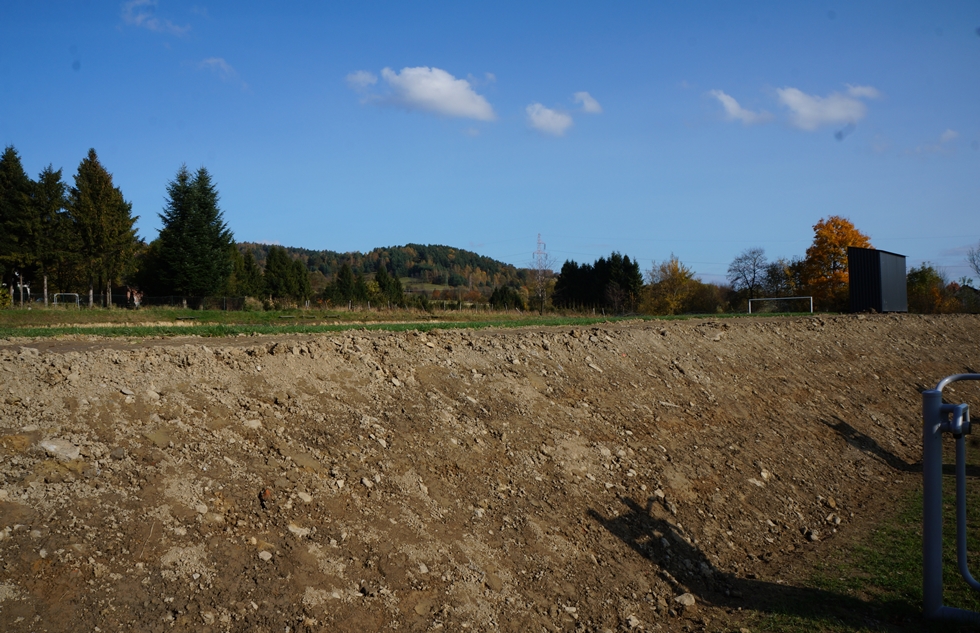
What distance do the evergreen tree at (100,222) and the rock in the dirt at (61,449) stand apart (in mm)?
37150

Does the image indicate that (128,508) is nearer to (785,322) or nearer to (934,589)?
(934,589)

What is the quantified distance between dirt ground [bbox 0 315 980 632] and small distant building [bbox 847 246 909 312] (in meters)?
15.1

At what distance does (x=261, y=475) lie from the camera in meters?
5.48

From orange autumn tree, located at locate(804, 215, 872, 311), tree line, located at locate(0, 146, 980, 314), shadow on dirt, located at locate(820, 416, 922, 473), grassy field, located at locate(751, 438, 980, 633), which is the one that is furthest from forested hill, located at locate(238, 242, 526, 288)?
grassy field, located at locate(751, 438, 980, 633)

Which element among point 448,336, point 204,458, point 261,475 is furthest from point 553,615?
point 448,336

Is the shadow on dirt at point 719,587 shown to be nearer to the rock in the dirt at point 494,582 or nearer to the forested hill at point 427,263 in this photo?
the rock in the dirt at point 494,582

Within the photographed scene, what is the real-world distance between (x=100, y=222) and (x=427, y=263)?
81806mm

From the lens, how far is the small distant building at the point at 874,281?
23266 millimetres

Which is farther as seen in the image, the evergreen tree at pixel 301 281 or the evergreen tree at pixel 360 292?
the evergreen tree at pixel 360 292

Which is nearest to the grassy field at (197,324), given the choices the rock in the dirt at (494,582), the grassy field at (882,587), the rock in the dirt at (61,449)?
the rock in the dirt at (61,449)

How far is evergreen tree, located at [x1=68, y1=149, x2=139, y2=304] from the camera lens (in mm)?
37719

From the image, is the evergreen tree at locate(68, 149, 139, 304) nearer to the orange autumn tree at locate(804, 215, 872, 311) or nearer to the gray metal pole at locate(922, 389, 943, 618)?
the gray metal pole at locate(922, 389, 943, 618)

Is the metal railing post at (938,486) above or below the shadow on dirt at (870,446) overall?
above

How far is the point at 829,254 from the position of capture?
52.3 meters
